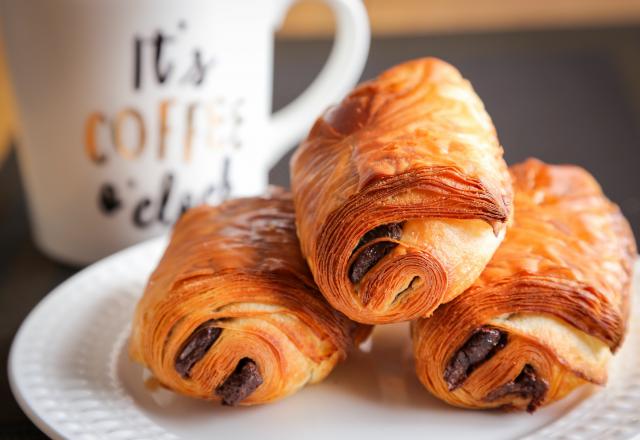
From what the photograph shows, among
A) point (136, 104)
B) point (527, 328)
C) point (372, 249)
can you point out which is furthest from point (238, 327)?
point (136, 104)

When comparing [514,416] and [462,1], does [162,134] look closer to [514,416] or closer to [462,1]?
[514,416]

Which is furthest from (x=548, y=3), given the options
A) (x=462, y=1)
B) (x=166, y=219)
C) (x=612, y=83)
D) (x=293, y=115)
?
(x=166, y=219)

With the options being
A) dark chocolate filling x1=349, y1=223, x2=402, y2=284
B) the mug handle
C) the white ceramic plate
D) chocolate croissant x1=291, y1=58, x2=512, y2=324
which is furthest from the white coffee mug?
dark chocolate filling x1=349, y1=223, x2=402, y2=284

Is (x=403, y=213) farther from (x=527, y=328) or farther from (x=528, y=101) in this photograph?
(x=528, y=101)

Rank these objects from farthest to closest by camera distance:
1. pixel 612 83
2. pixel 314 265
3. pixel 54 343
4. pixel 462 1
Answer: pixel 462 1 → pixel 612 83 → pixel 54 343 → pixel 314 265

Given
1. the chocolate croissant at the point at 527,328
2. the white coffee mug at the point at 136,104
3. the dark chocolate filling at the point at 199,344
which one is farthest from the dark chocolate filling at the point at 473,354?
the white coffee mug at the point at 136,104

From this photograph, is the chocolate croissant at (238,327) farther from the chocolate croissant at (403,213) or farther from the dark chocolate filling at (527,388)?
the dark chocolate filling at (527,388)

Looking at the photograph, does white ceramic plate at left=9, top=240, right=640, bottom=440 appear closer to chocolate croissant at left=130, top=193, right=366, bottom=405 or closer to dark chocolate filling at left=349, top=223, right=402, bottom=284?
chocolate croissant at left=130, top=193, right=366, bottom=405
